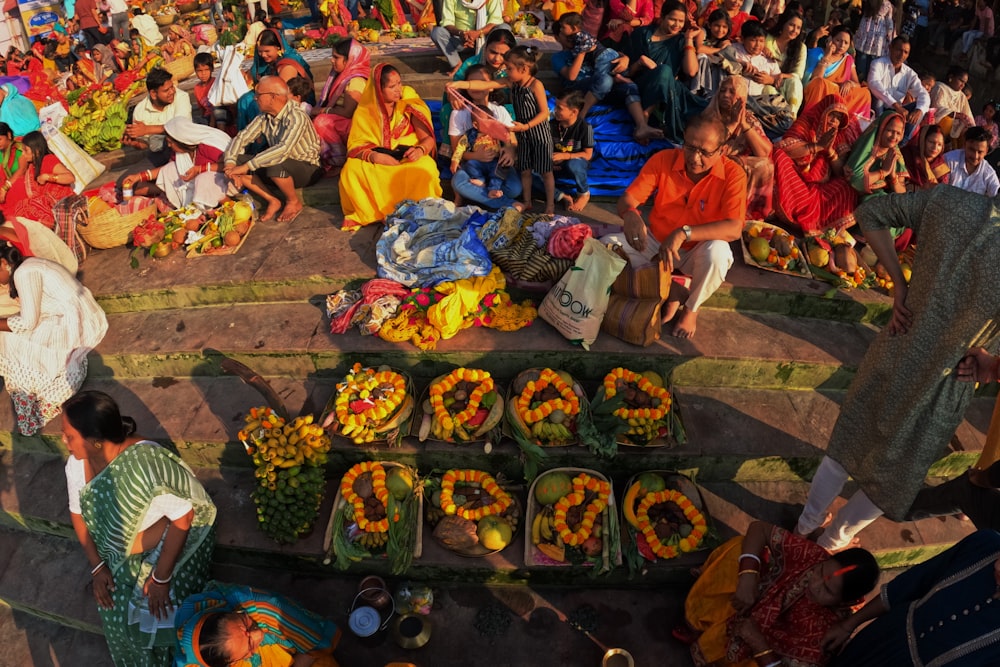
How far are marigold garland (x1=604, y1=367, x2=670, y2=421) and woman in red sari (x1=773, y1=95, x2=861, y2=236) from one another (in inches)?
101

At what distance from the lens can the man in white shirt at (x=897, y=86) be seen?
6.93 m

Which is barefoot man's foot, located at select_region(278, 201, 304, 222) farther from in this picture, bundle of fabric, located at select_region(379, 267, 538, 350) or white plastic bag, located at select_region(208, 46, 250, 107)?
bundle of fabric, located at select_region(379, 267, 538, 350)

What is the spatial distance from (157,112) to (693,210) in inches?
252

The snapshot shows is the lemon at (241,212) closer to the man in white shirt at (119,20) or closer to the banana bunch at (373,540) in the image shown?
the banana bunch at (373,540)

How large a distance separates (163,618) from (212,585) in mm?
307

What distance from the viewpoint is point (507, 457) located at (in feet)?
13.7

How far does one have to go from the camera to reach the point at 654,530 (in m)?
3.79

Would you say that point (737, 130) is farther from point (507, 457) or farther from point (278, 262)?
point (278, 262)

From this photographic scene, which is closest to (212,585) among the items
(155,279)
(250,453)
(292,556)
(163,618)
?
(163,618)

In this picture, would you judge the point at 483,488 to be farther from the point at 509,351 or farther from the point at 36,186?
the point at 36,186

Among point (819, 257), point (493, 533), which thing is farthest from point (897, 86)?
point (493, 533)

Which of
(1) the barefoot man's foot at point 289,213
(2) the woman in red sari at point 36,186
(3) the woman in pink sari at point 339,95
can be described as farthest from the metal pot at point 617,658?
(2) the woman in red sari at point 36,186

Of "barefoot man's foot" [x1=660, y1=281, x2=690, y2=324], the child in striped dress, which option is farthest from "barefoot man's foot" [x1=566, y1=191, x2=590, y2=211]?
"barefoot man's foot" [x1=660, y1=281, x2=690, y2=324]

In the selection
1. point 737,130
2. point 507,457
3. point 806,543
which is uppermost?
point 737,130
